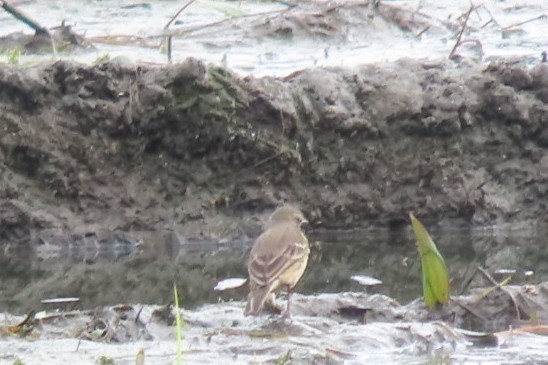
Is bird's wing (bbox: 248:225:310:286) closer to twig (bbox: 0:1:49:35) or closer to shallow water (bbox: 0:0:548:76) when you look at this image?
shallow water (bbox: 0:0:548:76)

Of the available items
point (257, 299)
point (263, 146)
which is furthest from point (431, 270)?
point (263, 146)

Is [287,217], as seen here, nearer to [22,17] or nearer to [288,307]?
[288,307]

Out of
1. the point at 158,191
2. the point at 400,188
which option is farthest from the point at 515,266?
the point at 158,191

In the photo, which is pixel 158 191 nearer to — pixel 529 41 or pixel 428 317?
pixel 428 317

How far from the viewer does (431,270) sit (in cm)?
694

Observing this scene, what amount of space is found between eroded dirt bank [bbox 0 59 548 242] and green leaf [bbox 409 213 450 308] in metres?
3.18

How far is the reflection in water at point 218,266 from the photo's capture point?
8.48 m

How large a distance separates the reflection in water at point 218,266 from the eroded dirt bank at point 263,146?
8.9 inches

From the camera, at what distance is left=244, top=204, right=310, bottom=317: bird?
23.6 ft

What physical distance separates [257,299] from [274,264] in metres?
0.31

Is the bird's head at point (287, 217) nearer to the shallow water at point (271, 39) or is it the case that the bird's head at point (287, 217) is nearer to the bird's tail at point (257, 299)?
the bird's tail at point (257, 299)

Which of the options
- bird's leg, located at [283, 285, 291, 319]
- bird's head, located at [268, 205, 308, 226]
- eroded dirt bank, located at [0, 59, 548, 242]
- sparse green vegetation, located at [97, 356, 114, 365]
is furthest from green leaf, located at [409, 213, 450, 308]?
eroded dirt bank, located at [0, 59, 548, 242]

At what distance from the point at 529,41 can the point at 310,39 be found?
6.65 ft

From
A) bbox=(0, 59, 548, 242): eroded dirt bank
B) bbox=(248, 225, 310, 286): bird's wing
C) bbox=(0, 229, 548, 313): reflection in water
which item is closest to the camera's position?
bbox=(248, 225, 310, 286): bird's wing
